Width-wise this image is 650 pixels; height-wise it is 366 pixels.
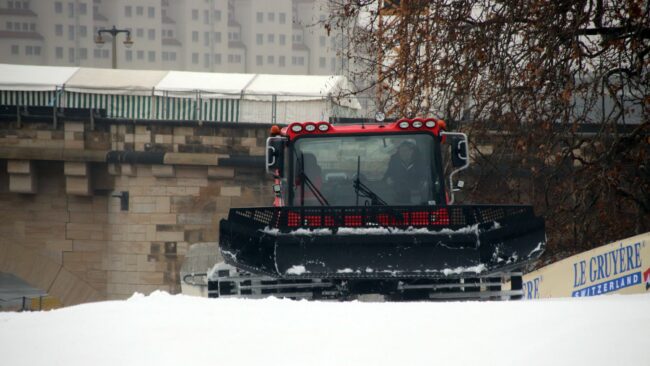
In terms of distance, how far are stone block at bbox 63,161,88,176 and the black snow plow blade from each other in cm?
2072

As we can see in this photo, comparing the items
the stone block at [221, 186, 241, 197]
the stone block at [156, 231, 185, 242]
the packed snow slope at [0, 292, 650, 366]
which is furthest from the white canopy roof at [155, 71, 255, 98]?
the packed snow slope at [0, 292, 650, 366]

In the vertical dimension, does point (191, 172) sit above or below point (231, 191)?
above

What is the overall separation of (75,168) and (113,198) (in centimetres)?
137

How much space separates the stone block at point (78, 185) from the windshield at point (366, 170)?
19.3 meters

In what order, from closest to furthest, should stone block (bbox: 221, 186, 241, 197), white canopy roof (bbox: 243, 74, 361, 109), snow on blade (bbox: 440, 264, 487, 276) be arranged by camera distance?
snow on blade (bbox: 440, 264, 487, 276) → stone block (bbox: 221, 186, 241, 197) → white canopy roof (bbox: 243, 74, 361, 109)

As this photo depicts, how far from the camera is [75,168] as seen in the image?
29.6 m

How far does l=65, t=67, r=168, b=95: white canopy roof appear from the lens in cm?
3203

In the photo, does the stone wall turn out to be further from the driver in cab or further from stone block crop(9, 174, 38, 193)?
the driver in cab

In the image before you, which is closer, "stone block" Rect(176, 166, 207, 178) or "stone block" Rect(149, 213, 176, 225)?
"stone block" Rect(176, 166, 207, 178)

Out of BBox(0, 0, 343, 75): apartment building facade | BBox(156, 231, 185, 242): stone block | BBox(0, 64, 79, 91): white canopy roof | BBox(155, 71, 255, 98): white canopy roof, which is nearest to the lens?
BBox(156, 231, 185, 242): stone block

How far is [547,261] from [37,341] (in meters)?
13.1

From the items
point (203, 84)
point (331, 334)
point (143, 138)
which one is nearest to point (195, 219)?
point (143, 138)

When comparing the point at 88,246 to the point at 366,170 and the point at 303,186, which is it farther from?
the point at 366,170

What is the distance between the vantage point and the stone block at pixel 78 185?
29812 millimetres
